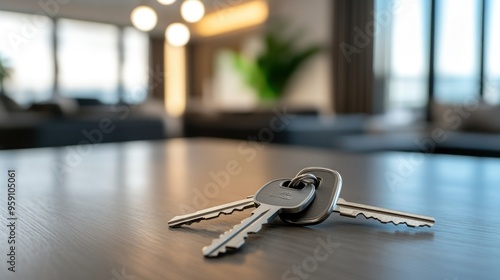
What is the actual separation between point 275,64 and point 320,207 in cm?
642

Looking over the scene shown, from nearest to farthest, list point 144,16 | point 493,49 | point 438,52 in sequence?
point 144,16 < point 493,49 < point 438,52

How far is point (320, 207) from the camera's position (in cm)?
41

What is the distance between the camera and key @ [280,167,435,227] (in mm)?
400

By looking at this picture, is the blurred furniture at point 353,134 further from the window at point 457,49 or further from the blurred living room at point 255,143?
the window at point 457,49

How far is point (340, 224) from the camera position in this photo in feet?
1.40

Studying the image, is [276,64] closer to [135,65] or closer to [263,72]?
[263,72]

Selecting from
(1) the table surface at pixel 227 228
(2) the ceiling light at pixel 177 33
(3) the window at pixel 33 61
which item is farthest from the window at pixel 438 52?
(3) the window at pixel 33 61

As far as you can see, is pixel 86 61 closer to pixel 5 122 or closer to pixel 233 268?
pixel 5 122

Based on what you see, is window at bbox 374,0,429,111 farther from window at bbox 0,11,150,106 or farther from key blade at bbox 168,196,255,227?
key blade at bbox 168,196,255,227

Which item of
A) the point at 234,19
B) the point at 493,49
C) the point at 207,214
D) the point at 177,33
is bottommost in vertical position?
the point at 207,214

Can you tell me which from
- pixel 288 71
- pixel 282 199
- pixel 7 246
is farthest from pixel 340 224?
pixel 288 71

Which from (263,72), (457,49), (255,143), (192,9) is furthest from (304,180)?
(263,72)

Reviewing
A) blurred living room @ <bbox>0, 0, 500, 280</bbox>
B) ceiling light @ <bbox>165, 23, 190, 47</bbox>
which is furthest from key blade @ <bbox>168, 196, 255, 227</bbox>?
ceiling light @ <bbox>165, 23, 190, 47</bbox>

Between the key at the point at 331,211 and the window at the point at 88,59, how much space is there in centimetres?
815
